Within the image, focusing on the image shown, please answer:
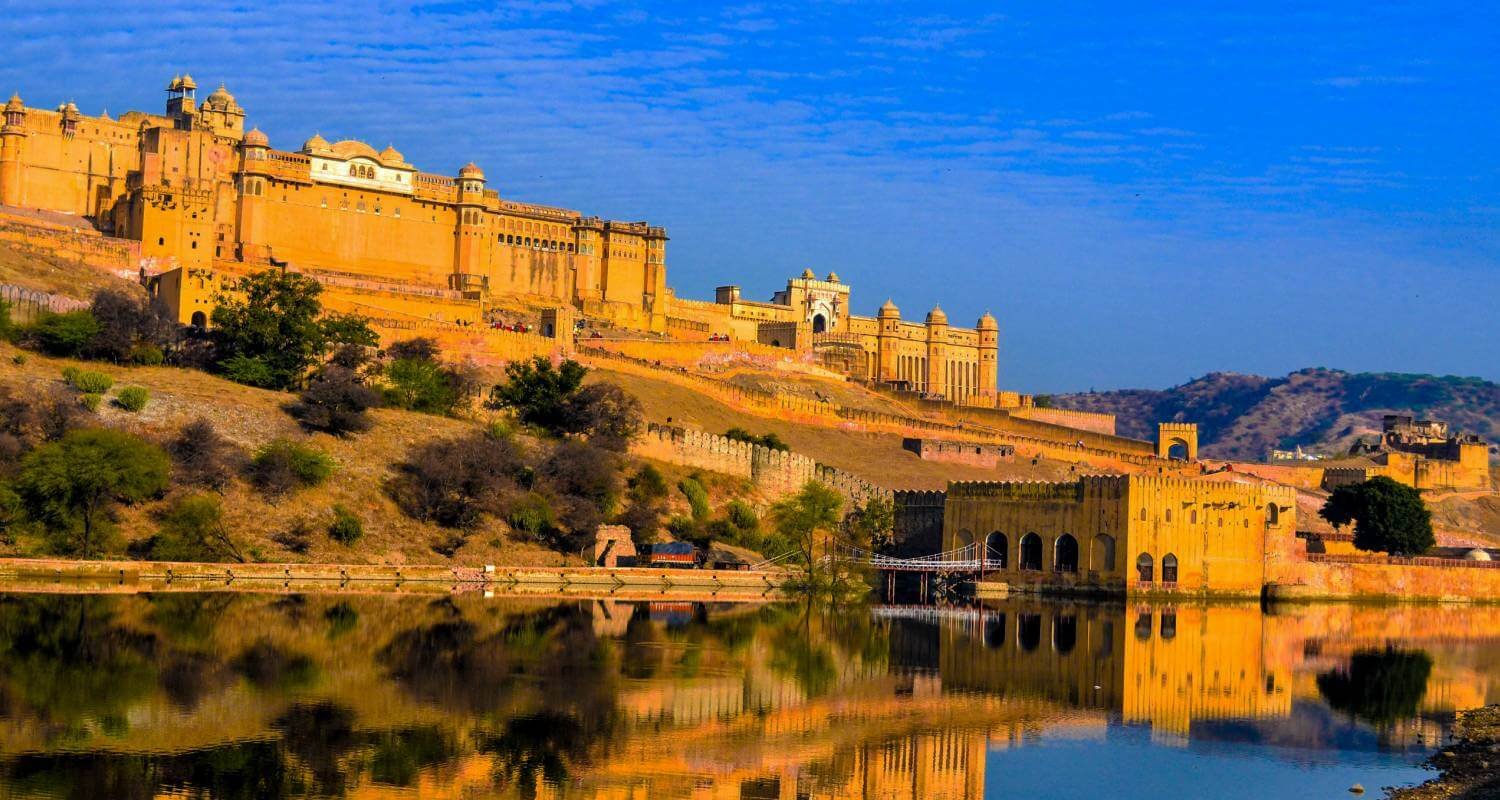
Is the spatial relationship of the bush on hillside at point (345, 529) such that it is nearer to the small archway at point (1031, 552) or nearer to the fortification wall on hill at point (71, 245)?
the small archway at point (1031, 552)

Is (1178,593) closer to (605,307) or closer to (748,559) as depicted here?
(748,559)

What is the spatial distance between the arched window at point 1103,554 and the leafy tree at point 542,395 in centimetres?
1570

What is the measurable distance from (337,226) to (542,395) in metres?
21.1

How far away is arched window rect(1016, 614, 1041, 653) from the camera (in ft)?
119

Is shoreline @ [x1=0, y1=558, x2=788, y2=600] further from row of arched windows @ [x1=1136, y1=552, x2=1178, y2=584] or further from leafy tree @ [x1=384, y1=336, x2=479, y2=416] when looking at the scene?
leafy tree @ [x1=384, y1=336, x2=479, y2=416]

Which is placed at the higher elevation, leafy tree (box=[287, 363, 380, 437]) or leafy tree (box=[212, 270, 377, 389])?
leafy tree (box=[212, 270, 377, 389])

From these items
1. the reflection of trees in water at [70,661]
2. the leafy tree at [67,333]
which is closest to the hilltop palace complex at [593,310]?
the leafy tree at [67,333]

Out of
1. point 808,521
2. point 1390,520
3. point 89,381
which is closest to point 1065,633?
point 808,521

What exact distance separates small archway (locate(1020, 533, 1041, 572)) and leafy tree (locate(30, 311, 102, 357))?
79.9 feet

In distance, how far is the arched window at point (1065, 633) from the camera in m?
35.8

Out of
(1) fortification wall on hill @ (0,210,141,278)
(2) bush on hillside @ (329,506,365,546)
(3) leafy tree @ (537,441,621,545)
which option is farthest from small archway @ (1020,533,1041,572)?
(1) fortification wall on hill @ (0,210,141,278)

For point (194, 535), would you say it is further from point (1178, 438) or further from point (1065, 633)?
point (1178, 438)

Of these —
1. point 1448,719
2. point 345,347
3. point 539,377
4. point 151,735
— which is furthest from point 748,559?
point 151,735

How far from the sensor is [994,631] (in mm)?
38875
